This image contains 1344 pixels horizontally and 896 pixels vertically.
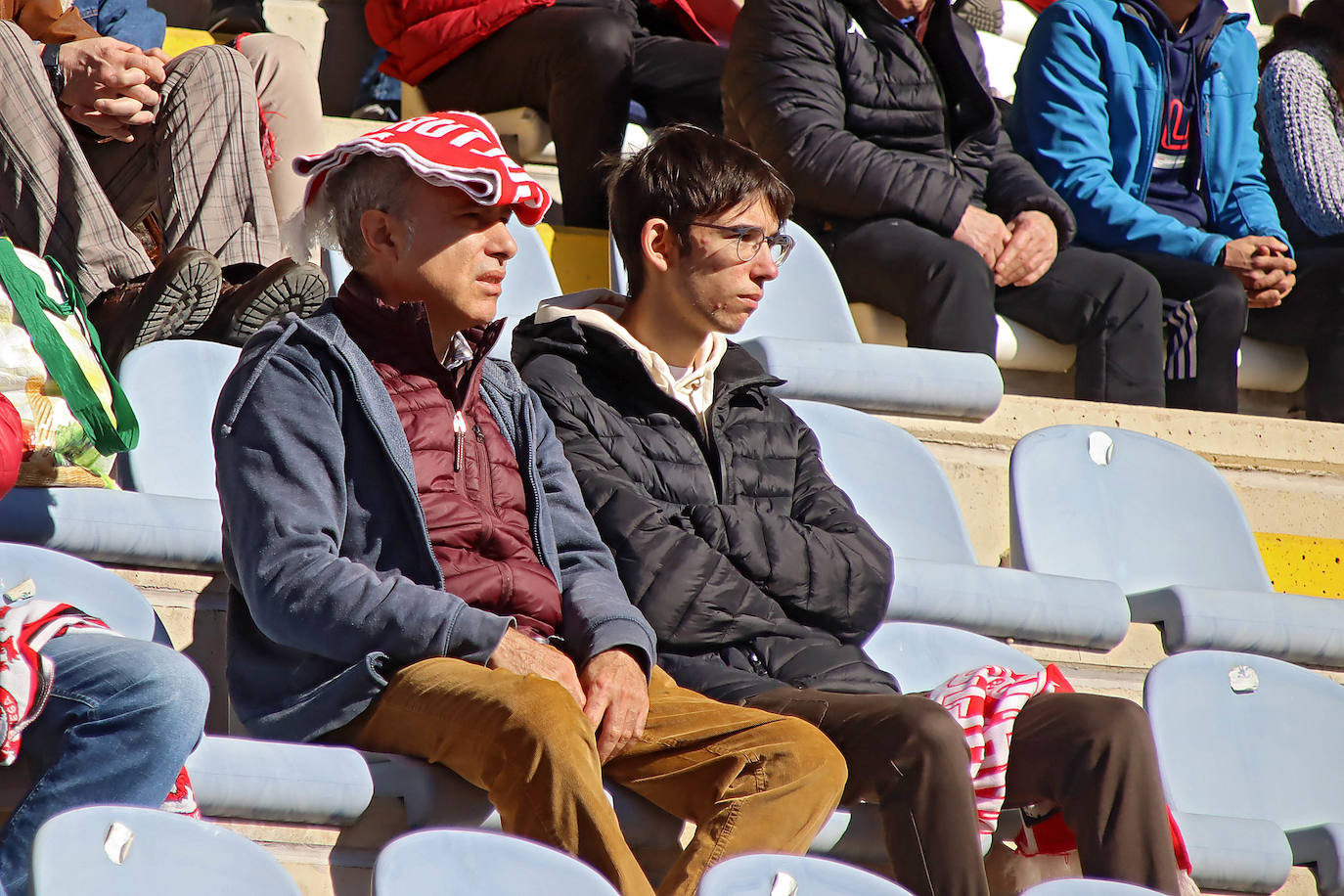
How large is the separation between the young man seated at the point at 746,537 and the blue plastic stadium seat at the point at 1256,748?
295 mm

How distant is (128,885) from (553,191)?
3107 mm

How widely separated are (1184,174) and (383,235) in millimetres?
2595

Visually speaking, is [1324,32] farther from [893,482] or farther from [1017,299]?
[893,482]

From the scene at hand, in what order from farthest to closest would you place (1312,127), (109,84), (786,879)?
(1312,127), (109,84), (786,879)

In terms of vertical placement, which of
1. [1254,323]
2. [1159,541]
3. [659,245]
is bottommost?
[1254,323]

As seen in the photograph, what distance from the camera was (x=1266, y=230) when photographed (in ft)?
13.6

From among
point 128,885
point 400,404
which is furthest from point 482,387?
point 128,885

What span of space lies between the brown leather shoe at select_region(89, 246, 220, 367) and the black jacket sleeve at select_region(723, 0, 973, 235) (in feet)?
4.57

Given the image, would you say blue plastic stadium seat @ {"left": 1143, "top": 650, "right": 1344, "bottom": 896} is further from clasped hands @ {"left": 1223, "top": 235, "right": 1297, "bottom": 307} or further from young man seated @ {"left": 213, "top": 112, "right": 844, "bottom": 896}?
clasped hands @ {"left": 1223, "top": 235, "right": 1297, "bottom": 307}

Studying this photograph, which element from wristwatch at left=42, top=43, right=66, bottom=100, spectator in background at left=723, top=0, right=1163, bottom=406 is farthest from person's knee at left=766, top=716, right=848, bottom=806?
wristwatch at left=42, top=43, right=66, bottom=100

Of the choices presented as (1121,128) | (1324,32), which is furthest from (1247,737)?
(1324,32)

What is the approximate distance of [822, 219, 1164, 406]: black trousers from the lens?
349 cm

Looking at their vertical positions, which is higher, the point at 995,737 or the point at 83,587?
the point at 83,587

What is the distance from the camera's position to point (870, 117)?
375cm
